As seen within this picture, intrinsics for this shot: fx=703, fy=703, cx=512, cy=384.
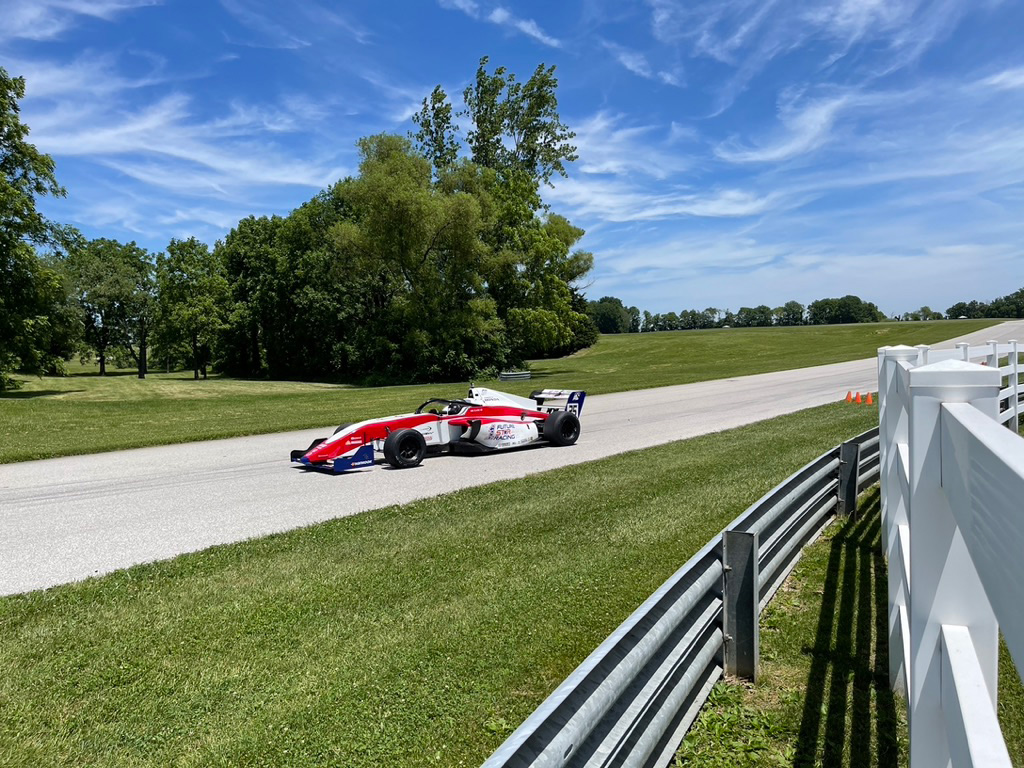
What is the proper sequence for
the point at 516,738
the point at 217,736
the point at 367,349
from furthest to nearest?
the point at 367,349 < the point at 217,736 < the point at 516,738

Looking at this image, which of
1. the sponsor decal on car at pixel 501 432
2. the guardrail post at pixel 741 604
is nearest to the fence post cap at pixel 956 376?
the guardrail post at pixel 741 604

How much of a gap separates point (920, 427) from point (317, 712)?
317cm

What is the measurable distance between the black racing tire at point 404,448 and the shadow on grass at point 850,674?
6.31 m

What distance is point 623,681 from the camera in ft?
8.40

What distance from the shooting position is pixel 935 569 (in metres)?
1.63

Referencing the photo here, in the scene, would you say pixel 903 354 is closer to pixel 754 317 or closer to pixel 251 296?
pixel 251 296

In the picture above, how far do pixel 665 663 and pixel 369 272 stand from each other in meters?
40.1

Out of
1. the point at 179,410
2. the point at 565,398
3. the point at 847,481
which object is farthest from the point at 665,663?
the point at 179,410

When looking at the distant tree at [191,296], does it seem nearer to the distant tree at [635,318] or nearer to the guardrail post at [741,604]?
the guardrail post at [741,604]

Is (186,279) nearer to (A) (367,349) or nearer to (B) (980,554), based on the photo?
(A) (367,349)

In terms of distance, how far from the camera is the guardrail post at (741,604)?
3.91 m

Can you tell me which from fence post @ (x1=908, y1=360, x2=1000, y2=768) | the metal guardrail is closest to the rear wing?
the metal guardrail

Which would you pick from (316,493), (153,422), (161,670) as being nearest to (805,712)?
(161,670)

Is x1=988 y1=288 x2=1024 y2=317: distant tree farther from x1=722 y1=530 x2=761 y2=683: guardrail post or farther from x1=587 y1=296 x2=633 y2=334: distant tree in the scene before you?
x1=722 y1=530 x2=761 y2=683: guardrail post
